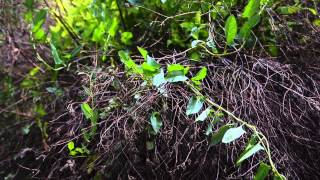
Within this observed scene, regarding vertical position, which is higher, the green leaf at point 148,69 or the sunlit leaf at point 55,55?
the green leaf at point 148,69

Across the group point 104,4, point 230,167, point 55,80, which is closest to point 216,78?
point 230,167

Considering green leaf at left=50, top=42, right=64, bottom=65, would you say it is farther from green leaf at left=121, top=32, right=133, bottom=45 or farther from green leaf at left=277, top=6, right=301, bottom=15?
green leaf at left=277, top=6, right=301, bottom=15

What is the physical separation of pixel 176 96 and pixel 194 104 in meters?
0.11

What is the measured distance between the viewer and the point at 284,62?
1233 millimetres

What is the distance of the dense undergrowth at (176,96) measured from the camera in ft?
3.47

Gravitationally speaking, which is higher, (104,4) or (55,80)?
(104,4)

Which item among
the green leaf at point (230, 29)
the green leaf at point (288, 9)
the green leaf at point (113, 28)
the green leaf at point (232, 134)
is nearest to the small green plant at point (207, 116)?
the green leaf at point (232, 134)

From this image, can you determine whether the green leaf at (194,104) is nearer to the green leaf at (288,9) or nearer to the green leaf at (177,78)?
the green leaf at (177,78)

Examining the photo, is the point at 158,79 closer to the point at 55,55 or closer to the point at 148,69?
the point at 148,69

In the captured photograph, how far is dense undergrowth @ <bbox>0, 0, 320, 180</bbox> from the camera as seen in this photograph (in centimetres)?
106

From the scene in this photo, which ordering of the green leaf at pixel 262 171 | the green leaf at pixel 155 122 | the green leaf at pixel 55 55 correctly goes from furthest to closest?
1. the green leaf at pixel 55 55
2. the green leaf at pixel 155 122
3. the green leaf at pixel 262 171

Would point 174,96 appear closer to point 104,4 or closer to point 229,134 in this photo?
point 229,134

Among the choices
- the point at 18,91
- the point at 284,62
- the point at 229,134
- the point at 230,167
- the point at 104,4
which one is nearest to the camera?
the point at 229,134

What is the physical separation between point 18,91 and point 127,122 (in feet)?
1.88
